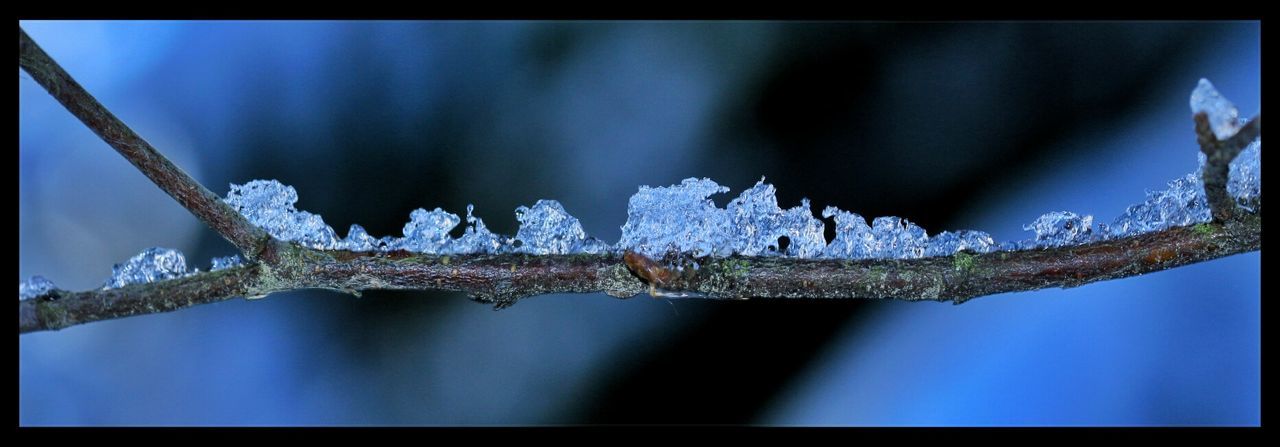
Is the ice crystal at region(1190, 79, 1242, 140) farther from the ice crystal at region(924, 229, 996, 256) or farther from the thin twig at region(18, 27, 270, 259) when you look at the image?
the thin twig at region(18, 27, 270, 259)

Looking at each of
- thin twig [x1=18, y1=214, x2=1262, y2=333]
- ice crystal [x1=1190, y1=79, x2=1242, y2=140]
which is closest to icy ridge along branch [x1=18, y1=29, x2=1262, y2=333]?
thin twig [x1=18, y1=214, x2=1262, y2=333]

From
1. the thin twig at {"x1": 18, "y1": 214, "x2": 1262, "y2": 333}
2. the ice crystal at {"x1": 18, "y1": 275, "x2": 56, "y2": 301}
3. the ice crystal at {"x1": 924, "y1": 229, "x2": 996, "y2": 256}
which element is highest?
the ice crystal at {"x1": 18, "y1": 275, "x2": 56, "y2": 301}

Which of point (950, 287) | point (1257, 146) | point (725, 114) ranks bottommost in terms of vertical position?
point (950, 287)

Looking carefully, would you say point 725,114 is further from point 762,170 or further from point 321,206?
point 321,206

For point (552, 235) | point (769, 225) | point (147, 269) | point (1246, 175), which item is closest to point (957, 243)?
point (769, 225)

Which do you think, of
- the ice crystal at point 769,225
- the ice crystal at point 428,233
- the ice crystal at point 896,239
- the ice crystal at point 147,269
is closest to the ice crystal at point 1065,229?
the ice crystal at point 896,239

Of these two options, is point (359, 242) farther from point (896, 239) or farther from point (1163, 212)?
point (1163, 212)

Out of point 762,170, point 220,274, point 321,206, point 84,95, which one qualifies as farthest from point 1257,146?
point 321,206
